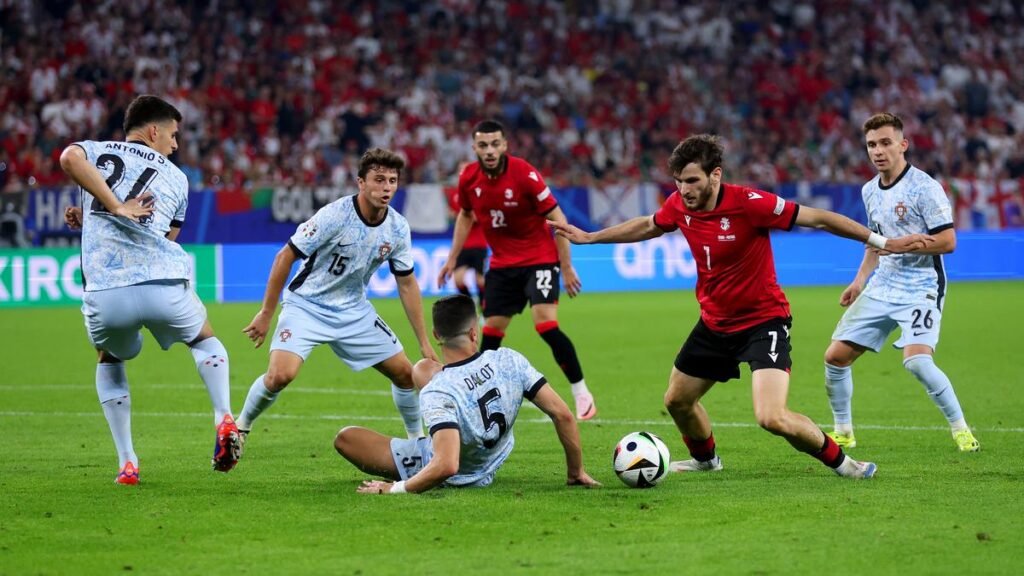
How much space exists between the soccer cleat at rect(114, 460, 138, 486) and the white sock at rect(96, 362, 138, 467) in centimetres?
4

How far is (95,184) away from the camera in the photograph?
23.1 ft

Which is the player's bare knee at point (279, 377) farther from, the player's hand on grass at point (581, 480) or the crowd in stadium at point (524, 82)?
the crowd in stadium at point (524, 82)

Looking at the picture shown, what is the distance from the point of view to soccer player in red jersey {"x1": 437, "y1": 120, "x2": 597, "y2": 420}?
37.1 feet

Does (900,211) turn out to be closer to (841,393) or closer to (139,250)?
(841,393)

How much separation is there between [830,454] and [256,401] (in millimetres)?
3429

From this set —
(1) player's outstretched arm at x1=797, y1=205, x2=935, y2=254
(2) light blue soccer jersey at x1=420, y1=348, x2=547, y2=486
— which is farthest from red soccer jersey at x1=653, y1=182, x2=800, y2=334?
(2) light blue soccer jersey at x1=420, y1=348, x2=547, y2=486

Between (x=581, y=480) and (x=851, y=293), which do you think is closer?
(x=581, y=480)

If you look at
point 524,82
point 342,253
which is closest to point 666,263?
point 524,82

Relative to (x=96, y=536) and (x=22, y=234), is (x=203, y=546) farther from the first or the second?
(x=22, y=234)

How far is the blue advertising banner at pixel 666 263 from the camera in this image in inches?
937

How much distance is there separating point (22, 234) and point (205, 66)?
6.56 metres

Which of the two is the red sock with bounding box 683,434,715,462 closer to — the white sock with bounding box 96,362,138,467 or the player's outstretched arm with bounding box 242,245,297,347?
the player's outstretched arm with bounding box 242,245,297,347

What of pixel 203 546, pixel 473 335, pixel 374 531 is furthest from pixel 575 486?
pixel 203 546

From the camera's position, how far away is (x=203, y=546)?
595cm
